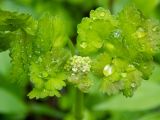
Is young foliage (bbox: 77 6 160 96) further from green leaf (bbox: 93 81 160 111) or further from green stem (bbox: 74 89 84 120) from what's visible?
green leaf (bbox: 93 81 160 111)

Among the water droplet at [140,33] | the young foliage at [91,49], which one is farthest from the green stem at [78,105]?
the water droplet at [140,33]

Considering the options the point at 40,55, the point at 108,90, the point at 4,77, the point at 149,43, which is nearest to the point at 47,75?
the point at 40,55

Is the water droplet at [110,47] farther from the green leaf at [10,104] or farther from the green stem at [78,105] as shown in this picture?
the green leaf at [10,104]

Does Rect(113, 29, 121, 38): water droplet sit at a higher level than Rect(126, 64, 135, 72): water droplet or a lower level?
higher

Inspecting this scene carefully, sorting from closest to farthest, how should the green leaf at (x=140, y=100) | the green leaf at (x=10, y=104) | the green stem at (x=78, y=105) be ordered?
1. the green stem at (x=78, y=105)
2. the green leaf at (x=140, y=100)
3. the green leaf at (x=10, y=104)

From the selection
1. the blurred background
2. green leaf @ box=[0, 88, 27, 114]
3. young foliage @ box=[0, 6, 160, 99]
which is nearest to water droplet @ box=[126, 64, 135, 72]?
young foliage @ box=[0, 6, 160, 99]

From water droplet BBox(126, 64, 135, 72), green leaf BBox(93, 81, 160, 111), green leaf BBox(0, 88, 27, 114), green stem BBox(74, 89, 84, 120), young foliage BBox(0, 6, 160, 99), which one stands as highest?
green leaf BBox(0, 88, 27, 114)
